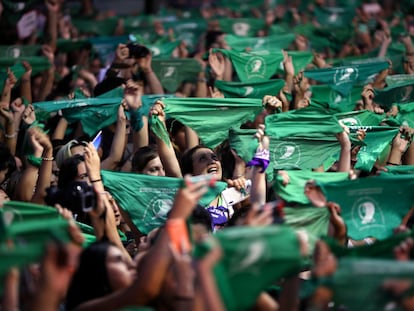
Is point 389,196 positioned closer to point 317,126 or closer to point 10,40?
point 317,126

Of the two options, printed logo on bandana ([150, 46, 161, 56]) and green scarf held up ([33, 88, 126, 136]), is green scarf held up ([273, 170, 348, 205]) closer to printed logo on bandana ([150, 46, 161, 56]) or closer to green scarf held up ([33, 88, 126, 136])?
green scarf held up ([33, 88, 126, 136])

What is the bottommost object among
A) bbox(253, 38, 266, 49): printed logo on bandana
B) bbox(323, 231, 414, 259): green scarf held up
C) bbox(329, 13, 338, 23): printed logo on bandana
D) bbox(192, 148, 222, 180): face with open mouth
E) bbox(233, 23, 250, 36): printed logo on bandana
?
bbox(329, 13, 338, 23): printed logo on bandana

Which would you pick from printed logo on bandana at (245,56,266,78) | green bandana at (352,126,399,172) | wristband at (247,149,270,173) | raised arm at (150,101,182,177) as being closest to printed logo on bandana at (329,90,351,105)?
printed logo on bandana at (245,56,266,78)

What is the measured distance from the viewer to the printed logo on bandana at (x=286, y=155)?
7355 mm

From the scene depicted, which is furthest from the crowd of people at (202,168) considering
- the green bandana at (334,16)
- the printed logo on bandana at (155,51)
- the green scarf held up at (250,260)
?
the green bandana at (334,16)

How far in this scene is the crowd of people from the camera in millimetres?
4594

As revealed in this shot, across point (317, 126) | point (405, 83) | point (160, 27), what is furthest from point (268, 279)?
point (160, 27)

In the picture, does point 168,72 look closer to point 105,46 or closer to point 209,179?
point 105,46

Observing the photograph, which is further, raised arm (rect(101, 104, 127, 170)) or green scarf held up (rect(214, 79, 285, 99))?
green scarf held up (rect(214, 79, 285, 99))

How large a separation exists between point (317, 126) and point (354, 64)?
267 centimetres

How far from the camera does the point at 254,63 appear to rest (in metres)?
9.81

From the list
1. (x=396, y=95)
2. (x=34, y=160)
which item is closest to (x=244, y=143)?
(x=34, y=160)

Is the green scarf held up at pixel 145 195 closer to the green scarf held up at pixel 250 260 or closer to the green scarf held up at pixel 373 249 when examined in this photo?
the green scarf held up at pixel 373 249

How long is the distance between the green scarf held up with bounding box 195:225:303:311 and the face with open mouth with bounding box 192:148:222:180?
7.77ft
